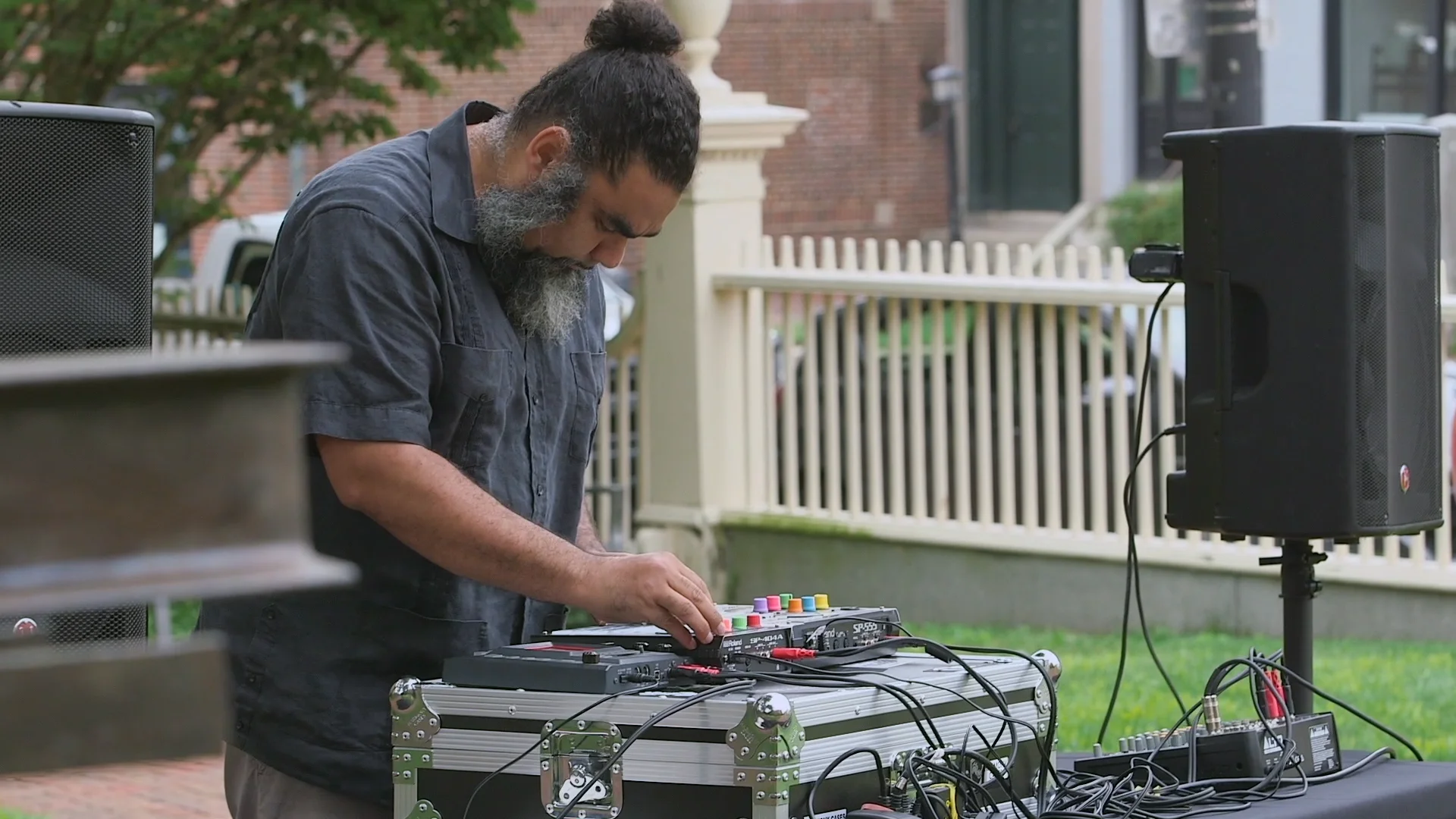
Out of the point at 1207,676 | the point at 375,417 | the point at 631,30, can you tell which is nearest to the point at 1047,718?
the point at 375,417

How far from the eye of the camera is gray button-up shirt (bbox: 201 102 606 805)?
2.94 m

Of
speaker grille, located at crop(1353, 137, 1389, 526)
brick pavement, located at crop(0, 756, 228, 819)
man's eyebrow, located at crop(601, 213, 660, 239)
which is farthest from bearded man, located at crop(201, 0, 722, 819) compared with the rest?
brick pavement, located at crop(0, 756, 228, 819)

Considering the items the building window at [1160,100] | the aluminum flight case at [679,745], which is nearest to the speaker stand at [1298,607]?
the aluminum flight case at [679,745]

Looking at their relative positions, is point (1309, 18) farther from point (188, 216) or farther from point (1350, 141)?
point (1350, 141)

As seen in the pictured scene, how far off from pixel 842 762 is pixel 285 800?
3.01ft

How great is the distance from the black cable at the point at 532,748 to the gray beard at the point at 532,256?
2.26ft

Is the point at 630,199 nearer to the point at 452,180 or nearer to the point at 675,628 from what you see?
the point at 452,180

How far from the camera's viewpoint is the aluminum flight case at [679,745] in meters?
2.67

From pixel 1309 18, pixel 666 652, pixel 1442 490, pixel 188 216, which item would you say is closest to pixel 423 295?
pixel 666 652

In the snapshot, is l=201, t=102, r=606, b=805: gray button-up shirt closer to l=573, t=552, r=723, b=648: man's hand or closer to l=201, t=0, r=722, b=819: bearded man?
l=201, t=0, r=722, b=819: bearded man

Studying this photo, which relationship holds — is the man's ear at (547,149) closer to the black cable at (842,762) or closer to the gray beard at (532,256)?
the gray beard at (532,256)

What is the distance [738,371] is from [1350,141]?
5538 millimetres

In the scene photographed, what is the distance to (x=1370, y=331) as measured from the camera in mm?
3688

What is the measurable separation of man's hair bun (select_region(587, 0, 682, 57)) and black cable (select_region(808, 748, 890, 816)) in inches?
45.1
